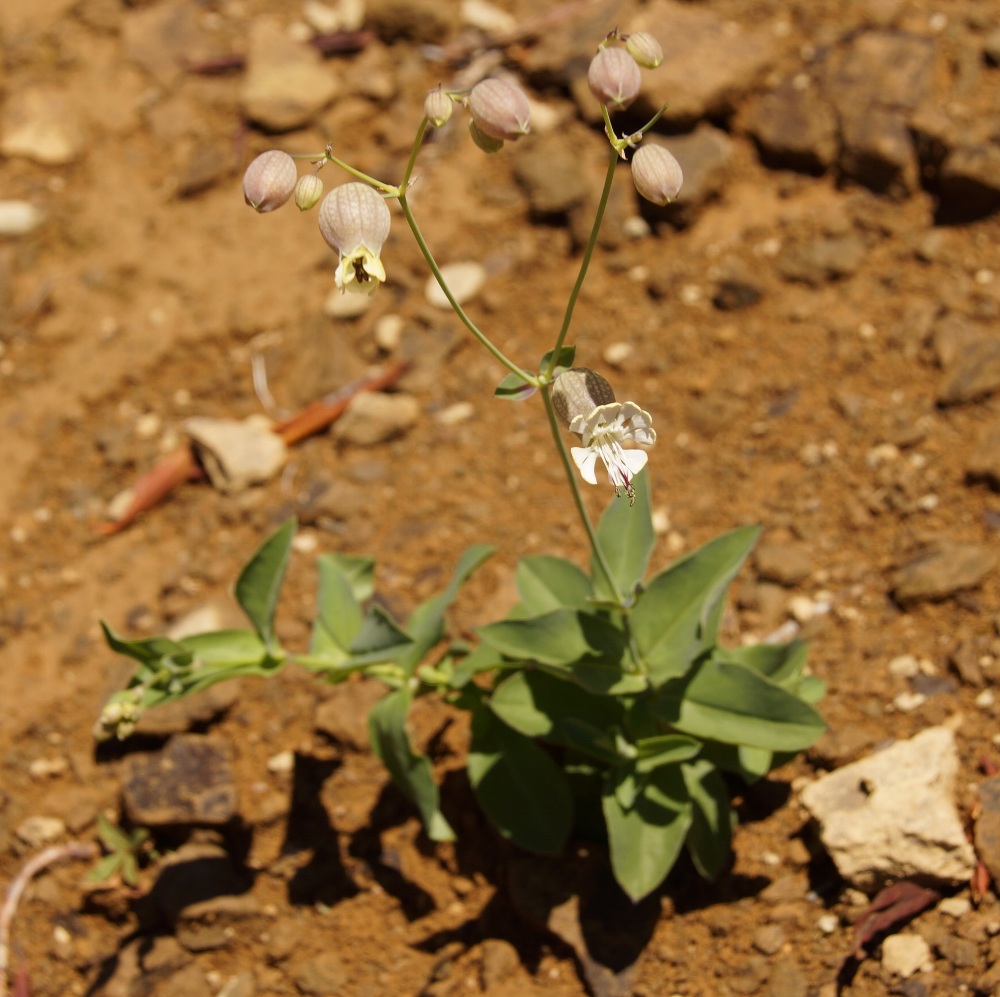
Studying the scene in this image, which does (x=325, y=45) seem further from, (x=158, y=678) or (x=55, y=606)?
(x=158, y=678)

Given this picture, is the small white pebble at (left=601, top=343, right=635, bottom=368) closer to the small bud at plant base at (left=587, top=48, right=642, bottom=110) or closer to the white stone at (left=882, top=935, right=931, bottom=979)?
the small bud at plant base at (left=587, top=48, right=642, bottom=110)

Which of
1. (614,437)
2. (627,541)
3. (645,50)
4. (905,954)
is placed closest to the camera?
(645,50)

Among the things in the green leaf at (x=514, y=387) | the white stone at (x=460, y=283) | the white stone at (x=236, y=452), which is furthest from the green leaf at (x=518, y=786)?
the white stone at (x=460, y=283)

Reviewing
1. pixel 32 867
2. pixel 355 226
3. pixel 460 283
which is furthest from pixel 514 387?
pixel 32 867

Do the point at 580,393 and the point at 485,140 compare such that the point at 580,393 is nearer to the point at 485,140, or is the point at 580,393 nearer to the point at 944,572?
the point at 485,140

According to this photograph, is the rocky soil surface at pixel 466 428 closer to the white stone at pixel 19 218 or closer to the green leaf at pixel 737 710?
the white stone at pixel 19 218

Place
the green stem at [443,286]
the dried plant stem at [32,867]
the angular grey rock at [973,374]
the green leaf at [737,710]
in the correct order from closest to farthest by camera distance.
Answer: the green stem at [443,286]
the green leaf at [737,710]
the dried plant stem at [32,867]
the angular grey rock at [973,374]
